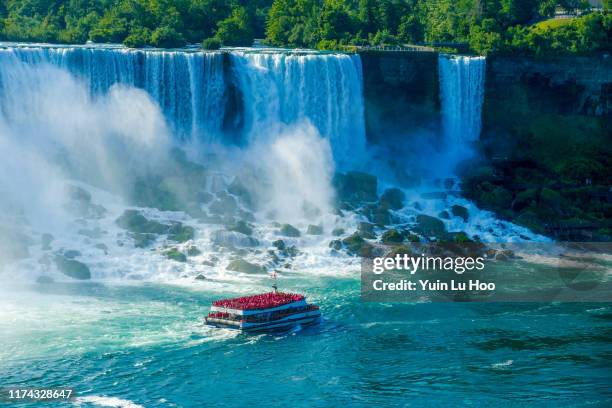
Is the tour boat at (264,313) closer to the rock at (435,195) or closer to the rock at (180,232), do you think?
the rock at (180,232)

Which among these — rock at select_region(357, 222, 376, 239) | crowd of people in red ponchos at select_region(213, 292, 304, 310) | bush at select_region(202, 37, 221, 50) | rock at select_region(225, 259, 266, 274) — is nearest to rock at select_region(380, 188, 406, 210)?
rock at select_region(357, 222, 376, 239)

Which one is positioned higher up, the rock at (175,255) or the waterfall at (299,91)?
the waterfall at (299,91)

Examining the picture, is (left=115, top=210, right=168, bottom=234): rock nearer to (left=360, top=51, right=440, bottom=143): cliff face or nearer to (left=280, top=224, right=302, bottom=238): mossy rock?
(left=280, top=224, right=302, bottom=238): mossy rock

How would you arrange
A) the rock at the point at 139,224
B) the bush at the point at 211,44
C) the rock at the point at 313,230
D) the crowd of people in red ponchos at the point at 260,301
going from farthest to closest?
the bush at the point at 211,44 < the rock at the point at 313,230 < the rock at the point at 139,224 < the crowd of people in red ponchos at the point at 260,301

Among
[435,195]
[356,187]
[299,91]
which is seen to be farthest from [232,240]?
[299,91]

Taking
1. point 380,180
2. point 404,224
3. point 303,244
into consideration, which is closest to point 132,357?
point 303,244

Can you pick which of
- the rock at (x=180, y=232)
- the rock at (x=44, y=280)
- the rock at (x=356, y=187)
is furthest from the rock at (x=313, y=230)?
the rock at (x=44, y=280)
